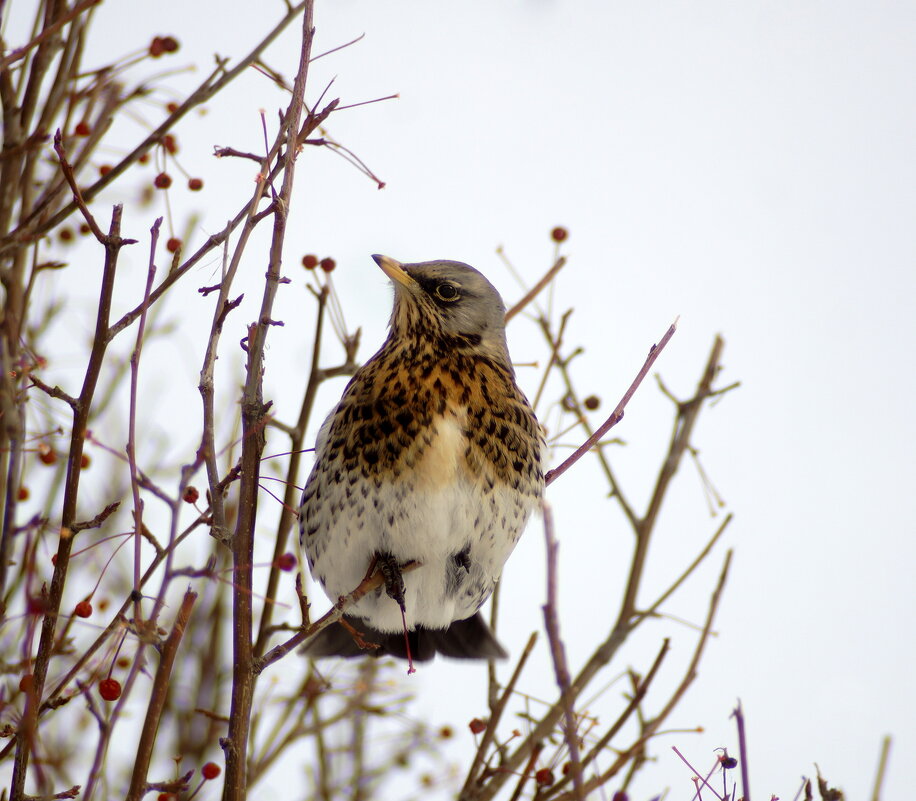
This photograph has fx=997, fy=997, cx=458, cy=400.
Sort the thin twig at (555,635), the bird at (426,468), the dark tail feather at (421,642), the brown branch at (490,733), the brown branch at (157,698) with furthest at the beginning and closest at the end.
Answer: the dark tail feather at (421,642), the bird at (426,468), the brown branch at (490,733), the brown branch at (157,698), the thin twig at (555,635)

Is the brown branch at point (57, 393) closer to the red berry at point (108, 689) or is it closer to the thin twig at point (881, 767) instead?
the red berry at point (108, 689)

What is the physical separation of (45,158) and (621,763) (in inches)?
95.8

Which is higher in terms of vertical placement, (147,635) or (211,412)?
(211,412)

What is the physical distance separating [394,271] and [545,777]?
5.47 feet

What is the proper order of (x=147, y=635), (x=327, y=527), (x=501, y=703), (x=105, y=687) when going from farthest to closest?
(x=327, y=527) < (x=501, y=703) < (x=105, y=687) < (x=147, y=635)

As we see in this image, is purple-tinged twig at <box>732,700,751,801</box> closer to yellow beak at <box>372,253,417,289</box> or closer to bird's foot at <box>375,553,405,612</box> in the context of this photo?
bird's foot at <box>375,553,405,612</box>

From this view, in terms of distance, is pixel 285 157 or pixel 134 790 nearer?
pixel 134 790

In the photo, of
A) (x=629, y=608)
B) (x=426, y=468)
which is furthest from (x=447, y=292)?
(x=629, y=608)

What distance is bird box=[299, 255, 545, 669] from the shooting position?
295cm

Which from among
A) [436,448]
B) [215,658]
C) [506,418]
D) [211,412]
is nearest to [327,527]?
[436,448]

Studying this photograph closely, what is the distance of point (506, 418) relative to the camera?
315 centimetres

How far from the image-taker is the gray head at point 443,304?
11.1ft

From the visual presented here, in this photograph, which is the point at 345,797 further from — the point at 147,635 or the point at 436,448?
the point at 147,635

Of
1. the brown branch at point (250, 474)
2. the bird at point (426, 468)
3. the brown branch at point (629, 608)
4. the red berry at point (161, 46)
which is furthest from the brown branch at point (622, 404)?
the red berry at point (161, 46)
